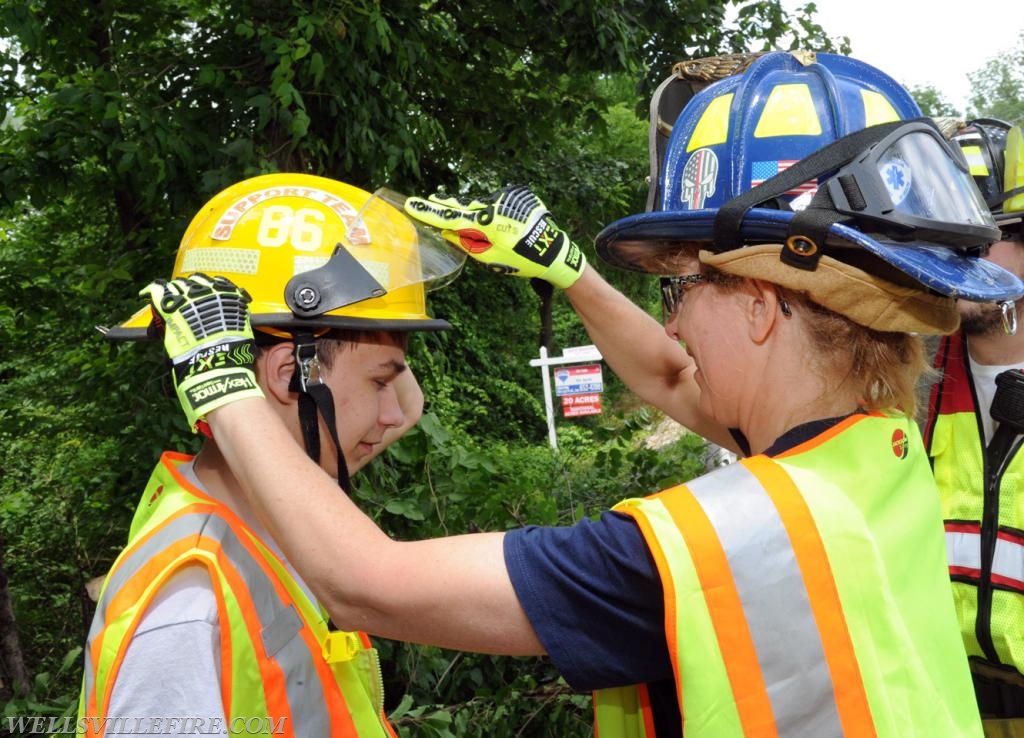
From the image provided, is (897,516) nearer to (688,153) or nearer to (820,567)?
(820,567)

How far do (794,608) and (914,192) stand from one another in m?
0.81

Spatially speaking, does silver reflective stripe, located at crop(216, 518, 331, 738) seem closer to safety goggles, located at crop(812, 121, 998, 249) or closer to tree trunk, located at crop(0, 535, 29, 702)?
safety goggles, located at crop(812, 121, 998, 249)

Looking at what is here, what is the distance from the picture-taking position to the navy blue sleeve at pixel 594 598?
1525 mm

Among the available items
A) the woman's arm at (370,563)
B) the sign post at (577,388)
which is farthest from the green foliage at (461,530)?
the sign post at (577,388)

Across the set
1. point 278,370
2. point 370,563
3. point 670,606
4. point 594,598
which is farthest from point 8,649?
point 670,606

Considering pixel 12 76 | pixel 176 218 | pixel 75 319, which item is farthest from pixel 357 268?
pixel 75 319

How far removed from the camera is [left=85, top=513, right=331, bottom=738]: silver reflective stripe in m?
1.80

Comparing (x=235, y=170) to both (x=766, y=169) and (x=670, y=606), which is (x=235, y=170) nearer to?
(x=766, y=169)

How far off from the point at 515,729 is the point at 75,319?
3.79m

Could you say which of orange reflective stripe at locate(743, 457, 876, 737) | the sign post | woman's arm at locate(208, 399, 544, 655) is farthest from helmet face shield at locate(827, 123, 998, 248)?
the sign post

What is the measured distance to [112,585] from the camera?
5.89ft

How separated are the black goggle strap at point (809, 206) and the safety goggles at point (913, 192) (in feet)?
0.07

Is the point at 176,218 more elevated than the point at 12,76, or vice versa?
the point at 12,76
